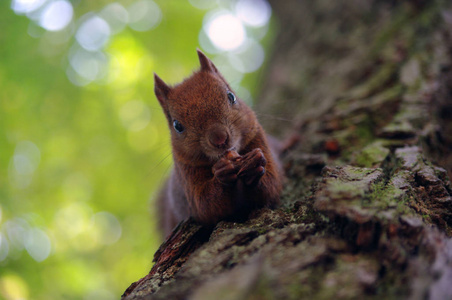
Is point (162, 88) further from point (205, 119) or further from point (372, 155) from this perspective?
point (372, 155)

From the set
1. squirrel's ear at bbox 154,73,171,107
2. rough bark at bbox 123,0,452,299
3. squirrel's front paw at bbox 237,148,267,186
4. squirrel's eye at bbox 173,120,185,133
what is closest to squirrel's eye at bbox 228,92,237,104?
squirrel's eye at bbox 173,120,185,133

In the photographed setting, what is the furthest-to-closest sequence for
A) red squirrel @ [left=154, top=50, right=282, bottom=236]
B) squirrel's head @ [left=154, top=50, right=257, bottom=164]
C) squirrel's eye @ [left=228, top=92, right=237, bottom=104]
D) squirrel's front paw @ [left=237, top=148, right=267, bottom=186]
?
1. squirrel's eye @ [left=228, top=92, right=237, bottom=104]
2. squirrel's head @ [left=154, top=50, right=257, bottom=164]
3. red squirrel @ [left=154, top=50, right=282, bottom=236]
4. squirrel's front paw @ [left=237, top=148, right=267, bottom=186]

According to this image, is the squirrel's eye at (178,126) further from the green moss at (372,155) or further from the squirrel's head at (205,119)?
the green moss at (372,155)

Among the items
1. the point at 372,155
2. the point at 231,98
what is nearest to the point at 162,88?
the point at 231,98

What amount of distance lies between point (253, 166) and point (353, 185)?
0.83 m

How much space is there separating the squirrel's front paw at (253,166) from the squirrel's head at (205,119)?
1.08ft

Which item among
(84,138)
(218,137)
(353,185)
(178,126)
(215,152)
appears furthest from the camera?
(84,138)

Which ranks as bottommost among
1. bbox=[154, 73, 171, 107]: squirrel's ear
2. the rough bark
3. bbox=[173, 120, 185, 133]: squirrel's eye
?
the rough bark

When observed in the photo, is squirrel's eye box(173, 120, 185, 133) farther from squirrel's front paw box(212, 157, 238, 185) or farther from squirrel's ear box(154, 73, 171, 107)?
squirrel's front paw box(212, 157, 238, 185)

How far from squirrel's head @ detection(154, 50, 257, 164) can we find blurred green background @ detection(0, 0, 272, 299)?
867mm

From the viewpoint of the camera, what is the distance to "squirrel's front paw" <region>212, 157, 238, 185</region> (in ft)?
8.62

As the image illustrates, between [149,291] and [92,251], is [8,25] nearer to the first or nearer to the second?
[92,251]

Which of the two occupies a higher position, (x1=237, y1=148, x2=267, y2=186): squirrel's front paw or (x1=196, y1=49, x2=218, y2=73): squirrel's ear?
(x1=196, y1=49, x2=218, y2=73): squirrel's ear

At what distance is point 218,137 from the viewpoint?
2.84 m
